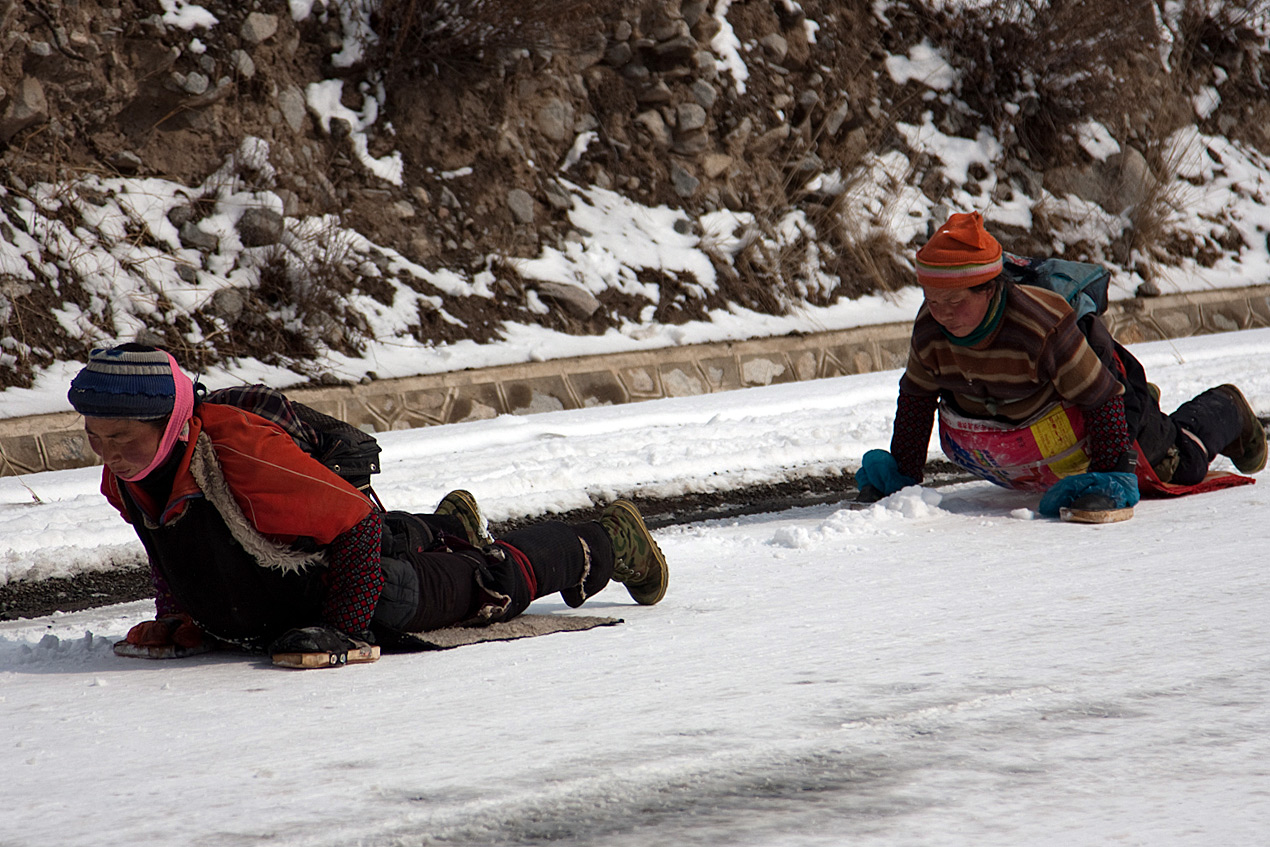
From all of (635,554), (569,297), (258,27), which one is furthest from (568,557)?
(258,27)

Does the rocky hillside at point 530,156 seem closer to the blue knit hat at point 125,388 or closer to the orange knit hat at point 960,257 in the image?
the orange knit hat at point 960,257

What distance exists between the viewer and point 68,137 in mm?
7535

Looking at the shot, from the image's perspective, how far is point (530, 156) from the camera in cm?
924

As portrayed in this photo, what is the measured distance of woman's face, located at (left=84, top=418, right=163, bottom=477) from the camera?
234 centimetres

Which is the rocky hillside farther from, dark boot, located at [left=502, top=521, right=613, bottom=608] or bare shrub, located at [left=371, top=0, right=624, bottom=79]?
dark boot, located at [left=502, top=521, right=613, bottom=608]

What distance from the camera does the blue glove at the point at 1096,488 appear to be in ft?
12.7

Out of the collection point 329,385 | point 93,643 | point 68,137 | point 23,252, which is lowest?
point 93,643

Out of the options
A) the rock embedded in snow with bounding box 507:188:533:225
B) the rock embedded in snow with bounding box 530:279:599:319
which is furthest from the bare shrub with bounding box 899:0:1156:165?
the rock embedded in snow with bounding box 530:279:599:319

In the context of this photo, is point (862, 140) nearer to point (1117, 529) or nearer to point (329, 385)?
point (329, 385)

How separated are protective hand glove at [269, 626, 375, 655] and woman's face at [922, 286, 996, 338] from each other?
6.99ft

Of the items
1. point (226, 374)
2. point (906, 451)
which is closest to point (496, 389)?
point (226, 374)

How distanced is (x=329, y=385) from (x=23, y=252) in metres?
1.95

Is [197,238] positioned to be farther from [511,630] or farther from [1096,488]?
[1096,488]

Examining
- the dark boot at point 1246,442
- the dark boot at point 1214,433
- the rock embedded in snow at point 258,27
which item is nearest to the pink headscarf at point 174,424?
the dark boot at point 1214,433
